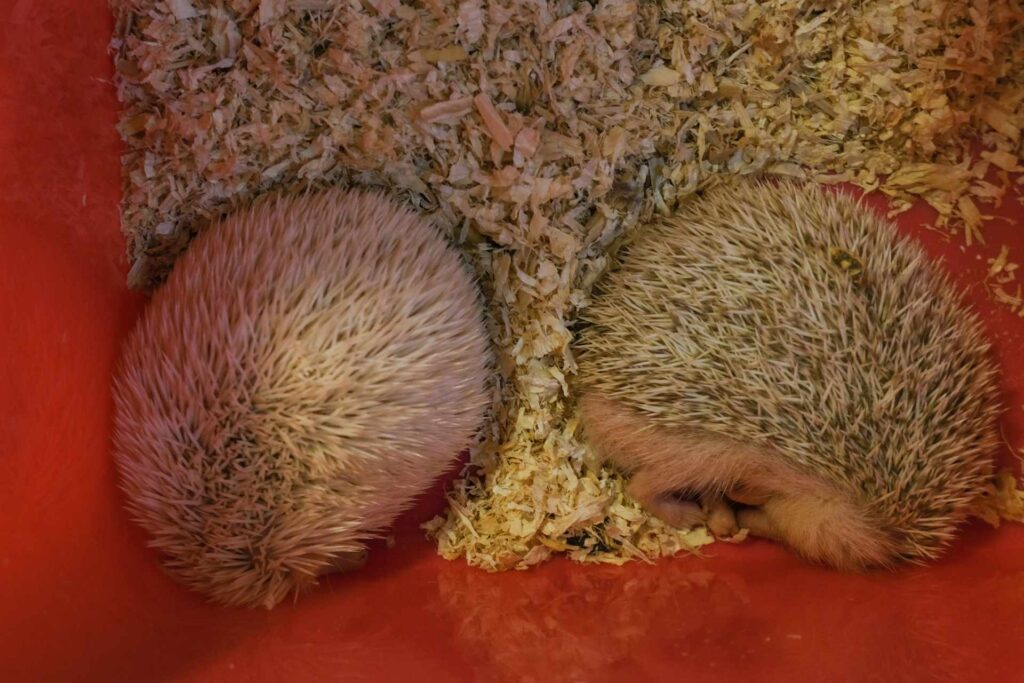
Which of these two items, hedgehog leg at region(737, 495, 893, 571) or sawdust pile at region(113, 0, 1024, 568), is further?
sawdust pile at region(113, 0, 1024, 568)

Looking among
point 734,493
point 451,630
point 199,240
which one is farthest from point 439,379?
point 734,493

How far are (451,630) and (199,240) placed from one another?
1.05 metres

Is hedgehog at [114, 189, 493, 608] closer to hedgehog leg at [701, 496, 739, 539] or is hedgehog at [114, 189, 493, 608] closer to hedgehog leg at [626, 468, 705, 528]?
hedgehog leg at [626, 468, 705, 528]

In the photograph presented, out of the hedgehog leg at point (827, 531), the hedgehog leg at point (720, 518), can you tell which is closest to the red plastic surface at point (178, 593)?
the hedgehog leg at point (827, 531)

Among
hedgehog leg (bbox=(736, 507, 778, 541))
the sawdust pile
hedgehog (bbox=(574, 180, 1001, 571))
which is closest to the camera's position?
hedgehog (bbox=(574, 180, 1001, 571))

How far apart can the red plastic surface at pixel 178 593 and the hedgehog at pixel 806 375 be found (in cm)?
16

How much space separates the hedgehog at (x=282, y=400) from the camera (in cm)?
159

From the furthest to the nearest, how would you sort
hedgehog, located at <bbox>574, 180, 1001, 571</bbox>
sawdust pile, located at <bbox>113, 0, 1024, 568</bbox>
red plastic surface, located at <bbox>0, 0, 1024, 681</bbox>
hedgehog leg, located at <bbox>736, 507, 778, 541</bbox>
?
hedgehog leg, located at <bbox>736, 507, 778, 541</bbox>
sawdust pile, located at <bbox>113, 0, 1024, 568</bbox>
hedgehog, located at <bbox>574, 180, 1001, 571</bbox>
red plastic surface, located at <bbox>0, 0, 1024, 681</bbox>

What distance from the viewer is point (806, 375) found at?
1.76m

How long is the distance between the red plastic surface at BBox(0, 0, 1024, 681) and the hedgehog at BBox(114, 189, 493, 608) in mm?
86

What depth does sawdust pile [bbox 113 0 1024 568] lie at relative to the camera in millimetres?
1913

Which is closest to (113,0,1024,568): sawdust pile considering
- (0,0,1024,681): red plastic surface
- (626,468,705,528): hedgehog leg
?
(626,468,705,528): hedgehog leg

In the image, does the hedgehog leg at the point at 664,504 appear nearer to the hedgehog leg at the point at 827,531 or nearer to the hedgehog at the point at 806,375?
the hedgehog at the point at 806,375

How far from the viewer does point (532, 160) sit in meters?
2.03
